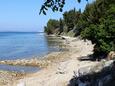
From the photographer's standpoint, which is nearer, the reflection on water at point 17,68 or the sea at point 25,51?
the reflection on water at point 17,68

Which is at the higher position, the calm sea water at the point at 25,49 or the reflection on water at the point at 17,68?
the reflection on water at the point at 17,68

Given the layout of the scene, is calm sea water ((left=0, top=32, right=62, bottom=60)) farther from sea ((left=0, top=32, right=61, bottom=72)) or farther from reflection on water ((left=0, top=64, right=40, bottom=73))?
reflection on water ((left=0, top=64, right=40, bottom=73))

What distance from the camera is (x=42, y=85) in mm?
21828

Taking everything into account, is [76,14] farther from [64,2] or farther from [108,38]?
[64,2]

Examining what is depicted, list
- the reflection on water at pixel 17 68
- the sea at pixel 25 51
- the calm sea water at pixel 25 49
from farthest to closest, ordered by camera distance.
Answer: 1. the calm sea water at pixel 25 49
2. the sea at pixel 25 51
3. the reflection on water at pixel 17 68

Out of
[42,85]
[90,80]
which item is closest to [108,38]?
[42,85]

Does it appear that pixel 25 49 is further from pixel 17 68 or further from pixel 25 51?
pixel 17 68

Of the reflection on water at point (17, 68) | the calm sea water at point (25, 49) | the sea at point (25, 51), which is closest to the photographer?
the reflection on water at point (17, 68)

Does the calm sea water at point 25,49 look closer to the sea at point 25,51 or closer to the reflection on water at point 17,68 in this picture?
the sea at point 25,51

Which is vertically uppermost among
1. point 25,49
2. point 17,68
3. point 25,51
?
point 17,68

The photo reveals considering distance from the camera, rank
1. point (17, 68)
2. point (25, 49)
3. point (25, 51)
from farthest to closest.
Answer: point (25, 49)
point (25, 51)
point (17, 68)

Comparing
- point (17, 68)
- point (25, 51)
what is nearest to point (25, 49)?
point (25, 51)

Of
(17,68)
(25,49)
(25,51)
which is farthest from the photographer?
(25,49)

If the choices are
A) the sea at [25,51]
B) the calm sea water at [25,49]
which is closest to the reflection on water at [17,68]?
the sea at [25,51]
